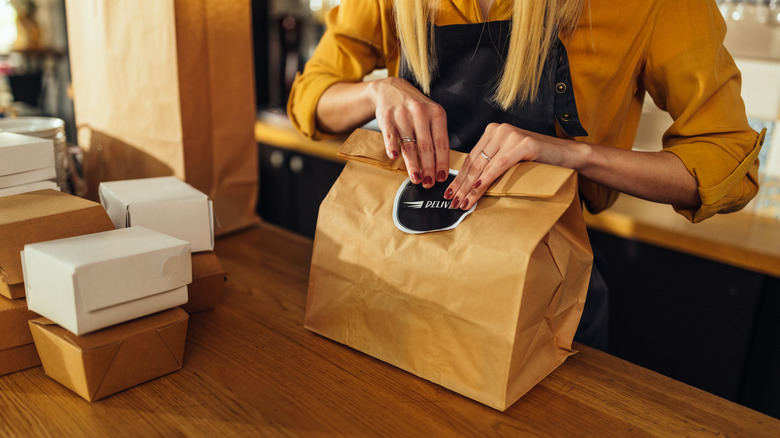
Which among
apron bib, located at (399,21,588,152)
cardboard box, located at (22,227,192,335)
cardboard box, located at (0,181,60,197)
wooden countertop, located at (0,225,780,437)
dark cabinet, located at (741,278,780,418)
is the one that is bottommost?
dark cabinet, located at (741,278,780,418)

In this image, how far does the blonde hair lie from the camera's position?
74cm

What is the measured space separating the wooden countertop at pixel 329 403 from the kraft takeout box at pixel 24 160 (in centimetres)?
28

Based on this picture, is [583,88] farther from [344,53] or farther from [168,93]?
[168,93]

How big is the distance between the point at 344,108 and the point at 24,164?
46cm

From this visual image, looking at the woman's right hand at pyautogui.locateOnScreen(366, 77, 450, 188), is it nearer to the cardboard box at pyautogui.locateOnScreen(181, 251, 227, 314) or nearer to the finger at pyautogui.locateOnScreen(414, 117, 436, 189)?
the finger at pyautogui.locateOnScreen(414, 117, 436, 189)

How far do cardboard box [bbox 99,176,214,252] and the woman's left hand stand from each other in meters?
0.35

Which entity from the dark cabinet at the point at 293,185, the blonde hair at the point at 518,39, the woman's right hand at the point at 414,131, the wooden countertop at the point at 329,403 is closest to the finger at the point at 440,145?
the woman's right hand at the point at 414,131

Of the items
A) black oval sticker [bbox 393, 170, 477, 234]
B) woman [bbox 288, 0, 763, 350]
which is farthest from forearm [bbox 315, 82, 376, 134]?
black oval sticker [bbox 393, 170, 477, 234]

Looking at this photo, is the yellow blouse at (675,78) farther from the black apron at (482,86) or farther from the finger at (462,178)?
the finger at (462,178)

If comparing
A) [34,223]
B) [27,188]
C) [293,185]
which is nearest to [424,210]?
[34,223]

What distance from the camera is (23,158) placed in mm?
761

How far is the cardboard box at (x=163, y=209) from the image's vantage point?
0.73 m

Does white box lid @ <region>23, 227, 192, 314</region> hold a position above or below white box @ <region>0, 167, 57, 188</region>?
below

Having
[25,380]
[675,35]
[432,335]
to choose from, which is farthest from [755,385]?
[25,380]
